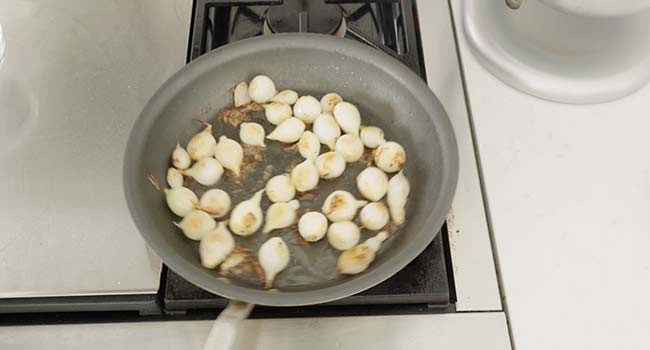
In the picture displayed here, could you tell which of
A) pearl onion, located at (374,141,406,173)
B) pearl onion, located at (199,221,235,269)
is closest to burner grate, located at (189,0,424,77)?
pearl onion, located at (374,141,406,173)

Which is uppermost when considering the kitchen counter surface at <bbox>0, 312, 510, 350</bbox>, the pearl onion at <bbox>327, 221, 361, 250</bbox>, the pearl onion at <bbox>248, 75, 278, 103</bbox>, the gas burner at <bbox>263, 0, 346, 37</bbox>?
the gas burner at <bbox>263, 0, 346, 37</bbox>

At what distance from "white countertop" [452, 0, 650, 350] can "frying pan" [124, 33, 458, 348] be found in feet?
0.27

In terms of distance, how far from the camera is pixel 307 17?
26.8 inches

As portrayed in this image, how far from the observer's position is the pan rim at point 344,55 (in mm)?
480

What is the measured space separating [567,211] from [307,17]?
1.06ft

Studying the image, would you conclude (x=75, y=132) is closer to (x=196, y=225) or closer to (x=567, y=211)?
(x=196, y=225)

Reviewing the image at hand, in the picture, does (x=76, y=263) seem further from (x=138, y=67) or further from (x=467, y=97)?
(x=467, y=97)

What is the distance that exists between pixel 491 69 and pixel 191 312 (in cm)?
40

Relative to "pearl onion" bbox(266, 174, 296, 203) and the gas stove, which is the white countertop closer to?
the gas stove

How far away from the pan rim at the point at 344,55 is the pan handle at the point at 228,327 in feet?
0.12

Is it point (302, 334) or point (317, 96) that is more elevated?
point (317, 96)

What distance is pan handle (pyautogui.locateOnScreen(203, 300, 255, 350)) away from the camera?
0.50 m

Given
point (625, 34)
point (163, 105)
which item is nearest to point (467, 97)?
point (625, 34)

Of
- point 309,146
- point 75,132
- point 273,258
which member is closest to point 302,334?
point 273,258
